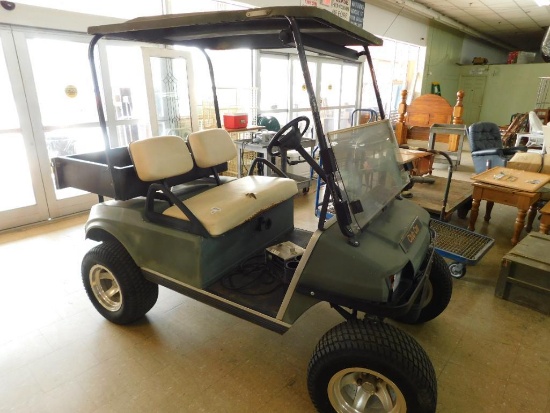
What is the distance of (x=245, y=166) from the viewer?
5.58 meters

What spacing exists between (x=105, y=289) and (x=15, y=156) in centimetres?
263

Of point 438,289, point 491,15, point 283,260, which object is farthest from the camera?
point 491,15

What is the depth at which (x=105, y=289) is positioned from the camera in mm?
2498

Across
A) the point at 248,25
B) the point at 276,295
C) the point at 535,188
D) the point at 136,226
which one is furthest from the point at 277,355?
the point at 535,188

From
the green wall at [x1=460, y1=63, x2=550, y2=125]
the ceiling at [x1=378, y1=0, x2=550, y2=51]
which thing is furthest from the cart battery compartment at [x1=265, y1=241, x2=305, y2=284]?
the green wall at [x1=460, y1=63, x2=550, y2=125]

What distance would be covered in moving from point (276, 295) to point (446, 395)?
3.38 ft

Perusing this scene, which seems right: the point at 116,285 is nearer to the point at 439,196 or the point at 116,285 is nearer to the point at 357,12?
the point at 439,196

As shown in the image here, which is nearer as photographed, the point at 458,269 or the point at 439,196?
the point at 458,269

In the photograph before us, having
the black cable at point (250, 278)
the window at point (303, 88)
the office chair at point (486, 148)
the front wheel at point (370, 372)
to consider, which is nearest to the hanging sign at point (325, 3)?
the window at point (303, 88)

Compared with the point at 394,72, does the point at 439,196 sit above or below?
below

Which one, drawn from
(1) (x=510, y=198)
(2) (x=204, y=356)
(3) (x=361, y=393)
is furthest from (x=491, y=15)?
(2) (x=204, y=356)

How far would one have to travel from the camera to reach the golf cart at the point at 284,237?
1.55m

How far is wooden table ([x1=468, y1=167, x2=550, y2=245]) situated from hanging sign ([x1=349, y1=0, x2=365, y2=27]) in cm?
495

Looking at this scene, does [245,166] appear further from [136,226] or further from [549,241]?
[549,241]
